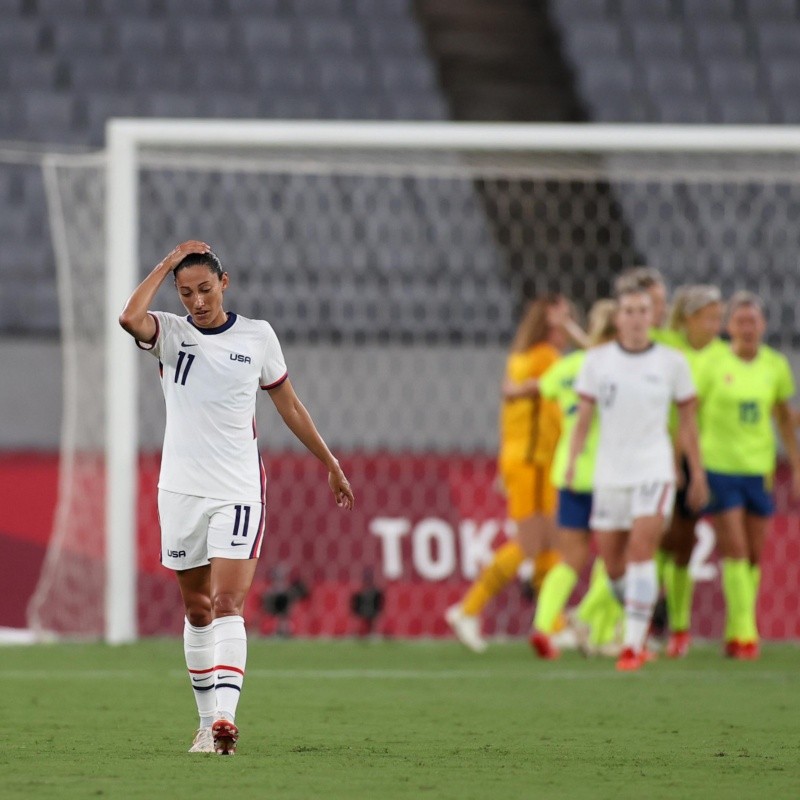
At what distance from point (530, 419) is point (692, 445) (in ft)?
5.45

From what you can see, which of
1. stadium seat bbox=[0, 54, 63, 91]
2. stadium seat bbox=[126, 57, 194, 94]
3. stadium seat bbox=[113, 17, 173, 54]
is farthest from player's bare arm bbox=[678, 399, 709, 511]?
stadium seat bbox=[113, 17, 173, 54]

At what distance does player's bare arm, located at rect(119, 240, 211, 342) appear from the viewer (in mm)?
5219

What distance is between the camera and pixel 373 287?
13.0m

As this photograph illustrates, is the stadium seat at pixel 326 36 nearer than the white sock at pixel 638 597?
No

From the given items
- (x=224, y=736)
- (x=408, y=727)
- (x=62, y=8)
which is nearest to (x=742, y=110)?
(x=62, y=8)

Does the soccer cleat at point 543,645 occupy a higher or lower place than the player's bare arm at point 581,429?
lower

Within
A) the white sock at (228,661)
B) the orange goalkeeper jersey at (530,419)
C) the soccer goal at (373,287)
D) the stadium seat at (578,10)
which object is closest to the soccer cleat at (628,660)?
the orange goalkeeper jersey at (530,419)

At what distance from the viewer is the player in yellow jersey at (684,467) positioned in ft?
30.5

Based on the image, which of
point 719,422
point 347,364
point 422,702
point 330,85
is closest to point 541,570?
point 719,422

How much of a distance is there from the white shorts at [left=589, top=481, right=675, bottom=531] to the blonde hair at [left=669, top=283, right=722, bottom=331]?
1.27 m

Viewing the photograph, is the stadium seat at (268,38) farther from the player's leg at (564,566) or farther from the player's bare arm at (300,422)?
the player's bare arm at (300,422)

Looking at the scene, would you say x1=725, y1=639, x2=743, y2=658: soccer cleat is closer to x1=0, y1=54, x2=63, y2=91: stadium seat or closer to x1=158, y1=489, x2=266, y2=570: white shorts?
x1=158, y1=489, x2=266, y2=570: white shorts

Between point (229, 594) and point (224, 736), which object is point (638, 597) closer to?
point (229, 594)

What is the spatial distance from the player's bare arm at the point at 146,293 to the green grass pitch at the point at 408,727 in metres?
1.25
